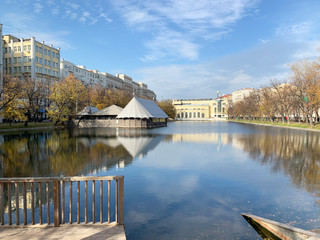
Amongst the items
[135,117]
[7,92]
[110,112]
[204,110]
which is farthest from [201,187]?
[204,110]

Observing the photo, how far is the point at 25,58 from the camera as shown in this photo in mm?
72562

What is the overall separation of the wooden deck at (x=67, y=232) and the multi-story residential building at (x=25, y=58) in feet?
247

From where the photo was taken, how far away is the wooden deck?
5.57m

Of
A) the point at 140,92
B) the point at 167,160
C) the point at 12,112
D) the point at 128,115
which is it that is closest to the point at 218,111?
the point at 140,92

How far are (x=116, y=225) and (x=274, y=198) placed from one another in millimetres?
6202

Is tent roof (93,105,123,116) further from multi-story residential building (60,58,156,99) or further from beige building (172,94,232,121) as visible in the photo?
beige building (172,94,232,121)

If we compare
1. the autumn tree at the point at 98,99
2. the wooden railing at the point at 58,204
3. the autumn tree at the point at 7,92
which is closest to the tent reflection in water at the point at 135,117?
the autumn tree at the point at 98,99

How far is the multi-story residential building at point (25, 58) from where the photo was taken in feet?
237

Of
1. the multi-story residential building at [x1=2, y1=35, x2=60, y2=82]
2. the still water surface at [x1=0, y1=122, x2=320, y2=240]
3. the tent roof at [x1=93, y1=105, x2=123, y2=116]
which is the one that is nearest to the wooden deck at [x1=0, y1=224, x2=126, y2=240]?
the still water surface at [x1=0, y1=122, x2=320, y2=240]

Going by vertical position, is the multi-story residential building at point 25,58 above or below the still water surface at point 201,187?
above

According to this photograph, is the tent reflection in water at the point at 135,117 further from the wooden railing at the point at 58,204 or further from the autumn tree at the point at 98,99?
the wooden railing at the point at 58,204

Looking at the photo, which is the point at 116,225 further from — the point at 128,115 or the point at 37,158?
the point at 128,115

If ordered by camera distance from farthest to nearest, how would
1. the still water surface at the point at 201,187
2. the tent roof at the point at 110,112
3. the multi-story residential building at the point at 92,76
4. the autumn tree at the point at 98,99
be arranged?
the multi-story residential building at the point at 92,76
the autumn tree at the point at 98,99
the tent roof at the point at 110,112
the still water surface at the point at 201,187

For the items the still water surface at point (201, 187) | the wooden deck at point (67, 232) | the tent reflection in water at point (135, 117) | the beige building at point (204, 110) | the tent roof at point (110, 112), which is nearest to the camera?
the wooden deck at point (67, 232)
